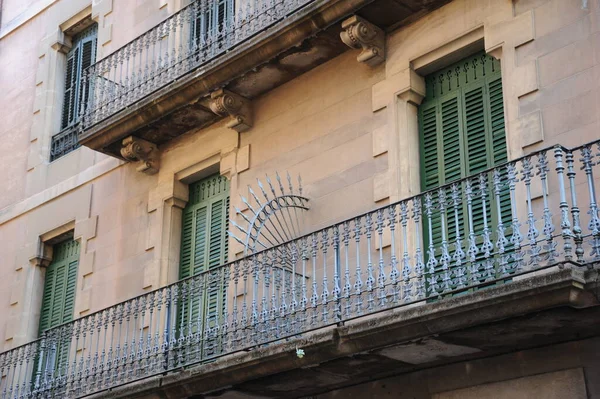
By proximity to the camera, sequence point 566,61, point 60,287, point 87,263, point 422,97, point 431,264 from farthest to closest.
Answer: point 60,287, point 87,263, point 422,97, point 566,61, point 431,264

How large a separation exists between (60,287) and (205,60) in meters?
4.78

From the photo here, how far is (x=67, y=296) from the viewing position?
15820 millimetres

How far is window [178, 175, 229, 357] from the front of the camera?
1321 centimetres

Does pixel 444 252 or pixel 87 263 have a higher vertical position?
pixel 87 263

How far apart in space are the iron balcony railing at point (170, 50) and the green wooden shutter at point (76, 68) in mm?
1185

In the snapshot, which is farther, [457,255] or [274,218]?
[274,218]

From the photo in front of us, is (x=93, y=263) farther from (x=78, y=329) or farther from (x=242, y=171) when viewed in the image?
(x=242, y=171)

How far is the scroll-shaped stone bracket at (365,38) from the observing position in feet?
38.7

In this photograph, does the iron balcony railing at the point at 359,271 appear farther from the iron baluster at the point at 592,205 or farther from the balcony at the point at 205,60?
the balcony at the point at 205,60

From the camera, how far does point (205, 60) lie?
1332 cm

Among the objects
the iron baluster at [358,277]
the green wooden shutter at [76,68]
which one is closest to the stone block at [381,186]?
the iron baluster at [358,277]

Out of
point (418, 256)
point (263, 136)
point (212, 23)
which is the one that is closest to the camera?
point (418, 256)

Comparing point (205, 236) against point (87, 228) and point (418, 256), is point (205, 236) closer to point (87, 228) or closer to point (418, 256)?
point (87, 228)

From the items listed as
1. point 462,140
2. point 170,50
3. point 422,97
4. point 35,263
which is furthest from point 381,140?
point 35,263
